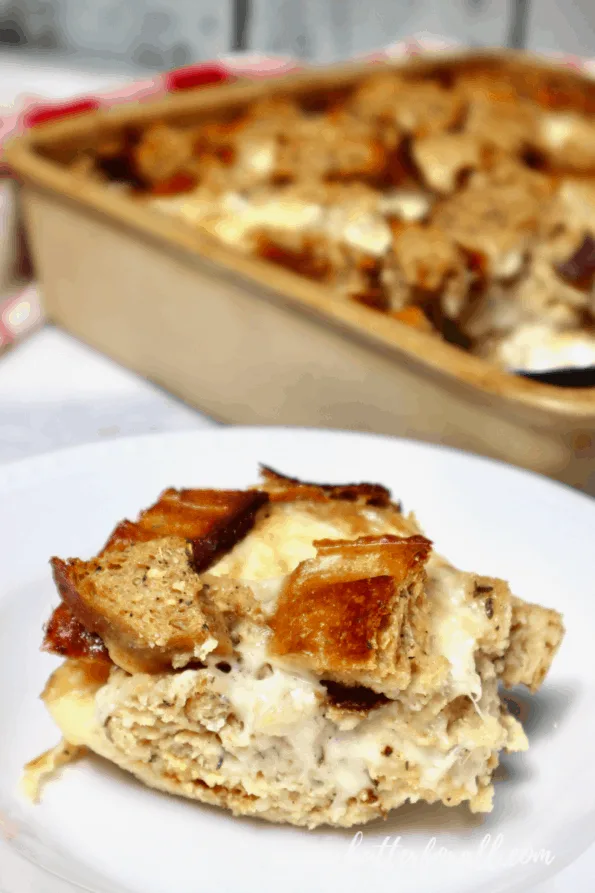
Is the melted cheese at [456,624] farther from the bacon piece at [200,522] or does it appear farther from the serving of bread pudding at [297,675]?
the bacon piece at [200,522]

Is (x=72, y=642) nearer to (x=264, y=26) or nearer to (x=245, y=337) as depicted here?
(x=245, y=337)

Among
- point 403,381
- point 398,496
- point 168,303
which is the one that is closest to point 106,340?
point 168,303

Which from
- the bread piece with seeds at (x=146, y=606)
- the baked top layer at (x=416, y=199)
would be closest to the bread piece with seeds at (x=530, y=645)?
the bread piece with seeds at (x=146, y=606)

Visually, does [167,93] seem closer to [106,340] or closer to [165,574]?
[106,340]

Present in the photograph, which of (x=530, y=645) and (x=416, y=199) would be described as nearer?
(x=530, y=645)

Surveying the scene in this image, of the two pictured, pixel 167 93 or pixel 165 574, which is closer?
pixel 165 574

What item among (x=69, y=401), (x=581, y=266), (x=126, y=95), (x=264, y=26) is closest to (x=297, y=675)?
(x=69, y=401)
